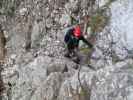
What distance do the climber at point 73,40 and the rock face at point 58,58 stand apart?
0.27 meters

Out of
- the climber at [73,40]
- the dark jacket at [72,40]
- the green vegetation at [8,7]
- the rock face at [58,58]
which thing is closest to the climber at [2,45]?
the rock face at [58,58]

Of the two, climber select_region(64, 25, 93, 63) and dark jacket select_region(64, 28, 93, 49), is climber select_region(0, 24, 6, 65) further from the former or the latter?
dark jacket select_region(64, 28, 93, 49)

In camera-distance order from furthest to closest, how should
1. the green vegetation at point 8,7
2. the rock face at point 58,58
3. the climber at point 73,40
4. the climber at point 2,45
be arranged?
the green vegetation at point 8,7
the climber at point 2,45
the climber at point 73,40
the rock face at point 58,58

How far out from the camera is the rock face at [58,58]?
916 centimetres

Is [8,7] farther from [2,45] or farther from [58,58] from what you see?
[58,58]

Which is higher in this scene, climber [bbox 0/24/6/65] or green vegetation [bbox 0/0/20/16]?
green vegetation [bbox 0/0/20/16]

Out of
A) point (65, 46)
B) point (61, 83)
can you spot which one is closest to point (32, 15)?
point (65, 46)

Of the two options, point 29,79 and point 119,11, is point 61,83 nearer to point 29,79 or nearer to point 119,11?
point 29,79

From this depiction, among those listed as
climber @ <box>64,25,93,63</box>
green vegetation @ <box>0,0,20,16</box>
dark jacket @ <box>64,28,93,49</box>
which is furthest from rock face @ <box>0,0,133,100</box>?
dark jacket @ <box>64,28,93,49</box>

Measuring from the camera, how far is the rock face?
916 centimetres

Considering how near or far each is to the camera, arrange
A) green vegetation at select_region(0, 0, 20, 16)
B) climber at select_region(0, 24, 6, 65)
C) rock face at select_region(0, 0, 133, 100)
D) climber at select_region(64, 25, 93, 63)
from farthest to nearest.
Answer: green vegetation at select_region(0, 0, 20, 16), climber at select_region(0, 24, 6, 65), climber at select_region(64, 25, 93, 63), rock face at select_region(0, 0, 133, 100)

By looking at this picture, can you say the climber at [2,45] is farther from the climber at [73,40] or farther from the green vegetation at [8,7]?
the climber at [73,40]

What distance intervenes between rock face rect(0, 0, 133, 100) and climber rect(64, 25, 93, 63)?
0.87 feet

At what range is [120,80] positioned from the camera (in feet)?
29.0
